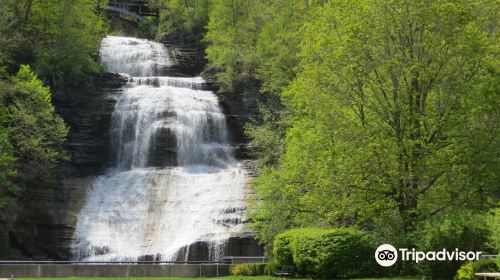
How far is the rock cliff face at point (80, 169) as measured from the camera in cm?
4275

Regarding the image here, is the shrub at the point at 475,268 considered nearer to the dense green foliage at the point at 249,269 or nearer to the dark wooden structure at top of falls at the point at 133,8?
the dense green foliage at the point at 249,269

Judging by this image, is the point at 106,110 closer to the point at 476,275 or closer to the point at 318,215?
the point at 318,215

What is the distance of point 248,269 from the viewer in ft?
105

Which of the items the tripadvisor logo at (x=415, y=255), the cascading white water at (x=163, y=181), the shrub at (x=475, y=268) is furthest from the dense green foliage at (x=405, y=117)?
the cascading white water at (x=163, y=181)

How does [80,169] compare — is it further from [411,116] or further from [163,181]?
[411,116]

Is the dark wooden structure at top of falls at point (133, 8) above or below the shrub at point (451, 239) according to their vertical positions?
above

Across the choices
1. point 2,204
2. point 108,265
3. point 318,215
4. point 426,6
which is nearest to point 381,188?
point 318,215

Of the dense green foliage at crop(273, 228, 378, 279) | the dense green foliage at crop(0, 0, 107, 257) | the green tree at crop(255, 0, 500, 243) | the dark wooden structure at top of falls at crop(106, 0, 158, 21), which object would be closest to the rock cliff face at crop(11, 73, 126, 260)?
the dense green foliage at crop(0, 0, 107, 257)

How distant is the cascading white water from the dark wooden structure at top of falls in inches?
1200

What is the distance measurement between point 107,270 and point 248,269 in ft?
21.0

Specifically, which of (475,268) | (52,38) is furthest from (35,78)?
(475,268)

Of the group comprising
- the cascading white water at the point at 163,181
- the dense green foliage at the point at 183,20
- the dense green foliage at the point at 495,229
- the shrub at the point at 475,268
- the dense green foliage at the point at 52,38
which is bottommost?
the shrub at the point at 475,268

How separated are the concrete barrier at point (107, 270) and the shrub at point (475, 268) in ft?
44.9

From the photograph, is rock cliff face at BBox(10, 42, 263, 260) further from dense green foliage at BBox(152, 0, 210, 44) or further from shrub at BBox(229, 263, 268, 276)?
dense green foliage at BBox(152, 0, 210, 44)
